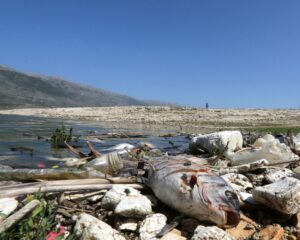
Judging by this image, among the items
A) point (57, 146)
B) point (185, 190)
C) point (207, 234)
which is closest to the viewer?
point (207, 234)

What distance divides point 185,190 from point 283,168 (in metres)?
3.20

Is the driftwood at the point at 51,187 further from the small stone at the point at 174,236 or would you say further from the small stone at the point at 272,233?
the small stone at the point at 272,233

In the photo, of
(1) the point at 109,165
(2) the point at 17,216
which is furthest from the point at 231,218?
(1) the point at 109,165

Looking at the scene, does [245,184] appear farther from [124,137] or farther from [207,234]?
[124,137]

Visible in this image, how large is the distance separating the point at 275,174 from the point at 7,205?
413 cm

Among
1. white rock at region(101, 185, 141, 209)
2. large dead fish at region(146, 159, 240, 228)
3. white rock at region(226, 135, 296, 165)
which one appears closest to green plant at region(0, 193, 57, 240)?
white rock at region(101, 185, 141, 209)

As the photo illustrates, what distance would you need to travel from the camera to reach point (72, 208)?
203 inches

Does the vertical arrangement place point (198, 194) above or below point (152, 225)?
above

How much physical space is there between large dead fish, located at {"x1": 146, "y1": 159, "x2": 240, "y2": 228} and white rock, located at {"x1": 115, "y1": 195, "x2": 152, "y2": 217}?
0.34 m

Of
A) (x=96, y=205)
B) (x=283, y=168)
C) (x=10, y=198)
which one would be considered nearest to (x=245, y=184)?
(x=283, y=168)

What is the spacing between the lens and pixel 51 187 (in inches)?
217

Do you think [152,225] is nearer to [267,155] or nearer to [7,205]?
[7,205]

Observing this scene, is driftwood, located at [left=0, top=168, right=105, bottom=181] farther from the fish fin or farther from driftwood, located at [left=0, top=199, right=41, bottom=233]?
the fish fin

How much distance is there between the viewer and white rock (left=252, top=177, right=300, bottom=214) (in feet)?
15.7
